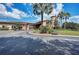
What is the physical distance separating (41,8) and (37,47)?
602 millimetres

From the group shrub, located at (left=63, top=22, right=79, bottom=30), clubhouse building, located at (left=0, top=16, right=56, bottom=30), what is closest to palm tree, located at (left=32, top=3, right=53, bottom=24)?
clubhouse building, located at (left=0, top=16, right=56, bottom=30)

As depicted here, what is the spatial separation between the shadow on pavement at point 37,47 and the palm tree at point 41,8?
43 centimetres

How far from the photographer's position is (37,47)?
7.77 ft

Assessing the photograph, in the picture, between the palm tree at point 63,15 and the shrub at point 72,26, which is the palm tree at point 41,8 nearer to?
the palm tree at point 63,15

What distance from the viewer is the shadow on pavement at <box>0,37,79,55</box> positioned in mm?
2352

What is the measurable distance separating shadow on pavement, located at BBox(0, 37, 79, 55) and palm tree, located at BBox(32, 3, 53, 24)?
434 mm

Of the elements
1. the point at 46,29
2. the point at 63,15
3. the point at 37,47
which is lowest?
the point at 37,47

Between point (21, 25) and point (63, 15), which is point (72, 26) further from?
point (21, 25)

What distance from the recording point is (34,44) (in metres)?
2.39

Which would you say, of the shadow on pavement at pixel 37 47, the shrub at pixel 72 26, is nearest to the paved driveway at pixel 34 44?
the shadow on pavement at pixel 37 47

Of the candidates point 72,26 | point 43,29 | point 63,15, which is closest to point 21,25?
point 43,29

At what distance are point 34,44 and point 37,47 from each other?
0.22 ft

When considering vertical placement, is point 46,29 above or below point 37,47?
above
